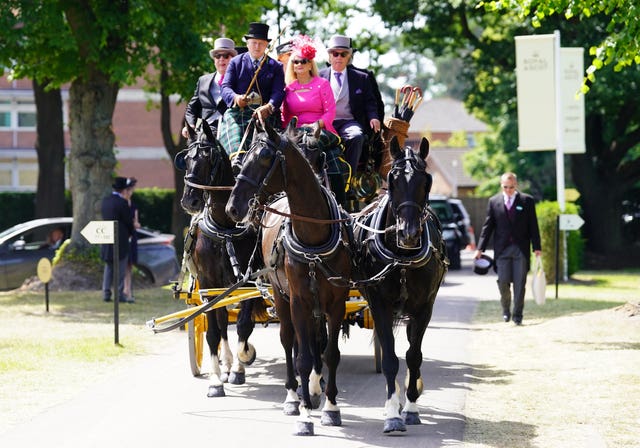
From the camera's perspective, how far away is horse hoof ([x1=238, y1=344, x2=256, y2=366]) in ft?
38.6

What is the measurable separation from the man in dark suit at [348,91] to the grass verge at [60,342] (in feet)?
12.7

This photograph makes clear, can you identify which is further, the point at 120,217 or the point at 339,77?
the point at 120,217

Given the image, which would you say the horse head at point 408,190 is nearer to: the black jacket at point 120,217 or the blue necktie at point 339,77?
the blue necktie at point 339,77

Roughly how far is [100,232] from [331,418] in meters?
6.86

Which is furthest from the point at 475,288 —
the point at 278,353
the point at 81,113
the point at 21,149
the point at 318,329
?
the point at 21,149

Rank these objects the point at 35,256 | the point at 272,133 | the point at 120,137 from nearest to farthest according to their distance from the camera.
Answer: the point at 272,133
the point at 35,256
the point at 120,137

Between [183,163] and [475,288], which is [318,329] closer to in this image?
[183,163]

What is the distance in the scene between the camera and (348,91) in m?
11.5

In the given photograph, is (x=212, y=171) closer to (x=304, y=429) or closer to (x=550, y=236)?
(x=304, y=429)

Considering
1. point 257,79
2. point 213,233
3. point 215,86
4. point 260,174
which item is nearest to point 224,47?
point 215,86

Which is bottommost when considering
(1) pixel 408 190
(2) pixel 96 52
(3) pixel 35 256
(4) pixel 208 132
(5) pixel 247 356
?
(5) pixel 247 356

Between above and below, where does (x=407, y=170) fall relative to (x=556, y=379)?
above

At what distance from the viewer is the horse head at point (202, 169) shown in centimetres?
1070

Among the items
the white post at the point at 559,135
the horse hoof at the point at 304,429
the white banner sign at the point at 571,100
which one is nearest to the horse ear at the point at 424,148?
the horse hoof at the point at 304,429
